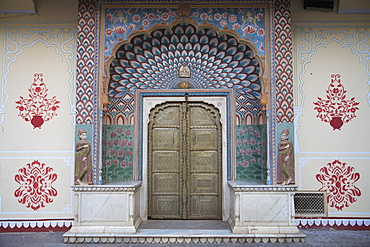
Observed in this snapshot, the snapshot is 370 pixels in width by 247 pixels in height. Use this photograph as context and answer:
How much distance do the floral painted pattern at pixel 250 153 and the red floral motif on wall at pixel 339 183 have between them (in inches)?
35.2

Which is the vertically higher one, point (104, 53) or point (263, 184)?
point (104, 53)

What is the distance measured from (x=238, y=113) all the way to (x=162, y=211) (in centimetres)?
192

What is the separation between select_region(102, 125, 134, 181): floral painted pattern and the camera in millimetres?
5488

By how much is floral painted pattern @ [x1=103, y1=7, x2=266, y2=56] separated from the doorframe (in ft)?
2.91

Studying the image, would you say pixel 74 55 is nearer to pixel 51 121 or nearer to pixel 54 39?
pixel 54 39

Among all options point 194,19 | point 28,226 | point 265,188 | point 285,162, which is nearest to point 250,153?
point 285,162

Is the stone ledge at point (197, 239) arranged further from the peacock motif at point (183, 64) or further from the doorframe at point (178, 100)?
the peacock motif at point (183, 64)

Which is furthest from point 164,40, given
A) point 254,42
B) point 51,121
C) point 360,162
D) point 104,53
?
point 360,162

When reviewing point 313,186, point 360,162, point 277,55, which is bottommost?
point 313,186

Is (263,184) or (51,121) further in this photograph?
(51,121)

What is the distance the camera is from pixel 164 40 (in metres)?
5.53

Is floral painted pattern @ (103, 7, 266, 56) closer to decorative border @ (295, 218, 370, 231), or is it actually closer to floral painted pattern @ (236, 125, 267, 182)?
floral painted pattern @ (236, 125, 267, 182)

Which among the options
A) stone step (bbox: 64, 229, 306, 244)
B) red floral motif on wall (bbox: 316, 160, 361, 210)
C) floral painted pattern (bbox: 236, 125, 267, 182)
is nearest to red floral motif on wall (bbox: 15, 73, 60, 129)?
stone step (bbox: 64, 229, 306, 244)

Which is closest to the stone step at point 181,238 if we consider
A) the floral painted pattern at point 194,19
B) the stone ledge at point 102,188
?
the stone ledge at point 102,188
